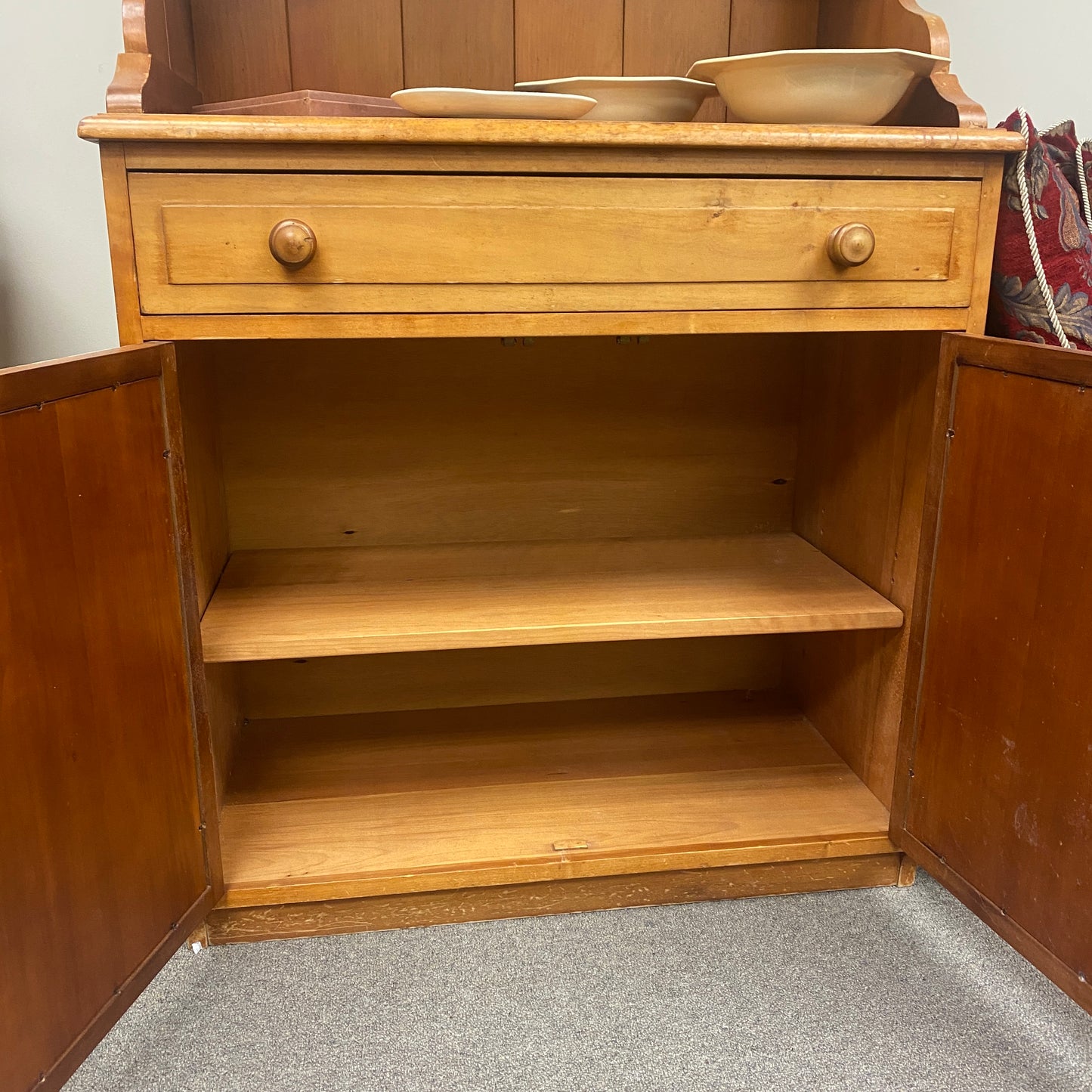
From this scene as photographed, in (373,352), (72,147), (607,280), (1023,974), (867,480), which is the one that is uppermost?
(72,147)

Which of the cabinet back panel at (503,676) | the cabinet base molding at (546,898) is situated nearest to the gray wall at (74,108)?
the cabinet back panel at (503,676)

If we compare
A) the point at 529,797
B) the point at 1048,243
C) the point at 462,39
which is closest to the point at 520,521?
the point at 529,797

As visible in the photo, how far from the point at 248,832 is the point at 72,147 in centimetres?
94

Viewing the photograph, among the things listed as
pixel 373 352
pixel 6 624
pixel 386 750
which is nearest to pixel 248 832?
pixel 386 750

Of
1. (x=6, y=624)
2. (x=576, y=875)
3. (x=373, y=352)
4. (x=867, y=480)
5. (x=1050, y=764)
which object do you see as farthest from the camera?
(x=373, y=352)

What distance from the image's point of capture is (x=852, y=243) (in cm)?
89

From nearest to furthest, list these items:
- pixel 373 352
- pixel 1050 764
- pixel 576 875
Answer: pixel 1050 764
pixel 576 875
pixel 373 352

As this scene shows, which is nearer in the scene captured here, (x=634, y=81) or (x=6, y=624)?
(x=6, y=624)

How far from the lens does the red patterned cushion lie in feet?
2.92

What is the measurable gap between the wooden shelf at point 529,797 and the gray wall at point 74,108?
Answer: 0.66m

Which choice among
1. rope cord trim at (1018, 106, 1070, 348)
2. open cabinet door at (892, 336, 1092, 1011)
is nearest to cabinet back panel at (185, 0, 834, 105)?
rope cord trim at (1018, 106, 1070, 348)

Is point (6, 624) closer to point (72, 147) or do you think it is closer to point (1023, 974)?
point (72, 147)

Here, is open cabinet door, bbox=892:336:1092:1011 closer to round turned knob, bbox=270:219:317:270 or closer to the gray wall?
the gray wall

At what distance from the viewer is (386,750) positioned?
1271mm
